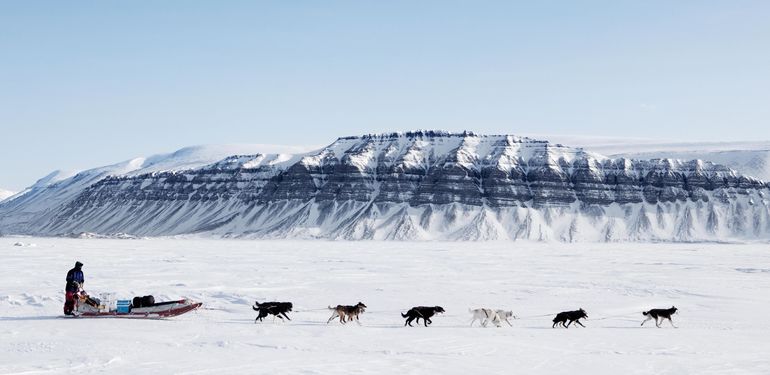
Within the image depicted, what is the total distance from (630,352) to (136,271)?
36786 mm

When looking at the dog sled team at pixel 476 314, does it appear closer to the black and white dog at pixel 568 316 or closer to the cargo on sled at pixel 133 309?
the black and white dog at pixel 568 316

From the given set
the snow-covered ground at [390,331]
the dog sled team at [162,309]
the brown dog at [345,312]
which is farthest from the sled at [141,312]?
the brown dog at [345,312]

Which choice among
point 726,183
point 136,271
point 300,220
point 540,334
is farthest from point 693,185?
point 540,334

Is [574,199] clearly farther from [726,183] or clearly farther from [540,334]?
[540,334]

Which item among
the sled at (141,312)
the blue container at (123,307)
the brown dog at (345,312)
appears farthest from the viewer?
the blue container at (123,307)

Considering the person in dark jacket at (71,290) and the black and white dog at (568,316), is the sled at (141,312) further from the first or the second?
the black and white dog at (568,316)

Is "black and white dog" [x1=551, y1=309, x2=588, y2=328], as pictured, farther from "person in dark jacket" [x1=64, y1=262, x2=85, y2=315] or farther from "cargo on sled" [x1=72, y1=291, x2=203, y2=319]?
"person in dark jacket" [x1=64, y1=262, x2=85, y2=315]

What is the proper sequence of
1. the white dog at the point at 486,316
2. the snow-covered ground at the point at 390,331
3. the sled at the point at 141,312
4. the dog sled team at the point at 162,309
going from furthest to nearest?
the sled at the point at 141,312 < the dog sled team at the point at 162,309 < the white dog at the point at 486,316 < the snow-covered ground at the point at 390,331

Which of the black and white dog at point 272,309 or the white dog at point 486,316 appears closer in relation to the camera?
the white dog at point 486,316

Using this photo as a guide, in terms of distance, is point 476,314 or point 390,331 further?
point 476,314

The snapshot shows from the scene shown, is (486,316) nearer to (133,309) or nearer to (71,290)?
(133,309)

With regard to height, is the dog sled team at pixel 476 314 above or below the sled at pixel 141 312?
above

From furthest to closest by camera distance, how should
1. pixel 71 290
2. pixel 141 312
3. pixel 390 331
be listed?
pixel 141 312
pixel 71 290
pixel 390 331

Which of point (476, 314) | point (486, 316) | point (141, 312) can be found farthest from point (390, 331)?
point (141, 312)
